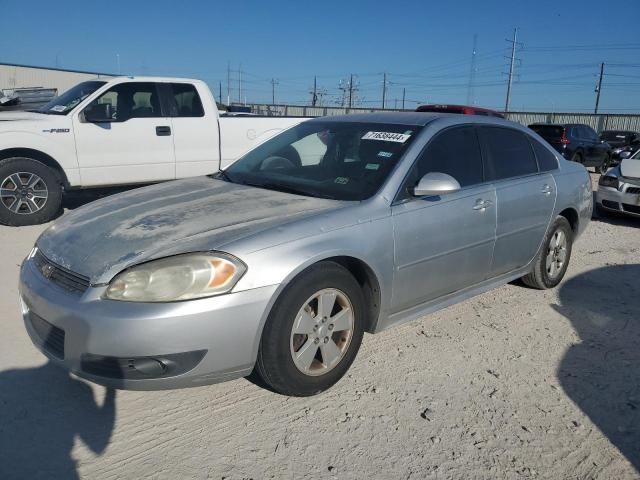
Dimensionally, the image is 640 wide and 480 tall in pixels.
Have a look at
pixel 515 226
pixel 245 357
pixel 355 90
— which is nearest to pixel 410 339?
pixel 515 226

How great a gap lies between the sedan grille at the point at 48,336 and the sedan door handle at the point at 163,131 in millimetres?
4832

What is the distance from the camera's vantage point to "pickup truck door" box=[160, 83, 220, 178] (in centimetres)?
733

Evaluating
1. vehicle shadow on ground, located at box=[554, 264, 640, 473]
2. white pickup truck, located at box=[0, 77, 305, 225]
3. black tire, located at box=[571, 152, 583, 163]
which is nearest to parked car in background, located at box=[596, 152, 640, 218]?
vehicle shadow on ground, located at box=[554, 264, 640, 473]

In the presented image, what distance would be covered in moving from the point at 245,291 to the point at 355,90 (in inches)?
2245

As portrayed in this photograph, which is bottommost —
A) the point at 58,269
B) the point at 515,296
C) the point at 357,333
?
the point at 515,296

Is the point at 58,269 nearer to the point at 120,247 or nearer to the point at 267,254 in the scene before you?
the point at 120,247

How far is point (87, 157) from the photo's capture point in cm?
674

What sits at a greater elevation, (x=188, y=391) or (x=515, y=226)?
(x=515, y=226)

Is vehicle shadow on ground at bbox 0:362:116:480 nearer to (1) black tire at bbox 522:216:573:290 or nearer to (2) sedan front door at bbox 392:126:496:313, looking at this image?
(2) sedan front door at bbox 392:126:496:313

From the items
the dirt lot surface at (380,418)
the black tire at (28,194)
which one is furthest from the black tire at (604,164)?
the black tire at (28,194)

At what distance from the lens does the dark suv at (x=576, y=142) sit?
48.2 ft

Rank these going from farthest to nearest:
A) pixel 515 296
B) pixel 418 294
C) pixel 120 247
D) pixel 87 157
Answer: pixel 87 157, pixel 515 296, pixel 418 294, pixel 120 247

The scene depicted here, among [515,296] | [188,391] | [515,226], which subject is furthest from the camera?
[515,296]

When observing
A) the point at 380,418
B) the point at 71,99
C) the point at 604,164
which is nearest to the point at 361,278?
the point at 380,418
